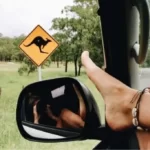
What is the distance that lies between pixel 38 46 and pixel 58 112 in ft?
22.6

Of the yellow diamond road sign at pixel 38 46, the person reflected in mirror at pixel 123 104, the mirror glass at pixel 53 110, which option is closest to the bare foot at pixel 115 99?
the person reflected in mirror at pixel 123 104

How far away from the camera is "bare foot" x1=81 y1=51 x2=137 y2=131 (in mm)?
695

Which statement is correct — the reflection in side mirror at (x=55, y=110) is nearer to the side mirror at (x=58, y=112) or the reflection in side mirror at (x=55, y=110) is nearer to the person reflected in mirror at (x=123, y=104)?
the side mirror at (x=58, y=112)

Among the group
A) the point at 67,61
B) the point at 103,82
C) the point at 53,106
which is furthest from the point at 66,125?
the point at 67,61

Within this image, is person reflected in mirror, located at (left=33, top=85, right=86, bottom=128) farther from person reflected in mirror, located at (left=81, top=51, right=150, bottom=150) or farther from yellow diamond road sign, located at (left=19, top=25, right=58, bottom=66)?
yellow diamond road sign, located at (left=19, top=25, right=58, bottom=66)

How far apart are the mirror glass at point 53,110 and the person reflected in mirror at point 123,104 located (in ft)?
0.38

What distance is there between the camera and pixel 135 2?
47.9 inches

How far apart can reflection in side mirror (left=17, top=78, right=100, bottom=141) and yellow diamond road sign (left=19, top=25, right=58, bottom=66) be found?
656 centimetres

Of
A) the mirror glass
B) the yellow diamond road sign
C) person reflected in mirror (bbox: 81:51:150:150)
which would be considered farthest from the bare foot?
the yellow diamond road sign

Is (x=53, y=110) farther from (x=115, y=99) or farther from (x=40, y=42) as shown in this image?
(x=40, y=42)

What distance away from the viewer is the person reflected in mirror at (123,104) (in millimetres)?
653

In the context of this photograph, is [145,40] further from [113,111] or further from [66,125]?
[113,111]

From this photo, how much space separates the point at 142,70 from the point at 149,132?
Answer: 639 mm

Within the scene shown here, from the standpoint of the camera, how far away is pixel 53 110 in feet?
3.15
